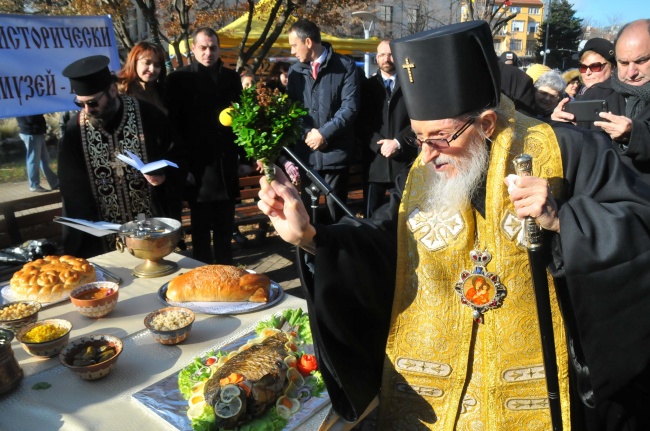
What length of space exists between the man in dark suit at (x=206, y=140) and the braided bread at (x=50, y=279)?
200 cm

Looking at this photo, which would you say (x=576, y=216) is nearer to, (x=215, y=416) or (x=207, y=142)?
(x=215, y=416)

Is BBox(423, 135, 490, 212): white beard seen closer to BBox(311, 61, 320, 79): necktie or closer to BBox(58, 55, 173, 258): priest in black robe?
BBox(58, 55, 173, 258): priest in black robe

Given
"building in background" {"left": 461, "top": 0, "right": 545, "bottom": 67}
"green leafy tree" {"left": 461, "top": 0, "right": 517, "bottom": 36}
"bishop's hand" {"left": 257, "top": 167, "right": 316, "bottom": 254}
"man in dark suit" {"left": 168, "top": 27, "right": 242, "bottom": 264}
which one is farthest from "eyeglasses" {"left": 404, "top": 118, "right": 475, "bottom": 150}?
"building in background" {"left": 461, "top": 0, "right": 545, "bottom": 67}

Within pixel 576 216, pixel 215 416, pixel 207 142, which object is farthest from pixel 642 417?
pixel 207 142

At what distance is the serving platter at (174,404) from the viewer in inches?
72.5

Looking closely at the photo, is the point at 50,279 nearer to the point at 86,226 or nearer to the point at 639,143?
the point at 86,226

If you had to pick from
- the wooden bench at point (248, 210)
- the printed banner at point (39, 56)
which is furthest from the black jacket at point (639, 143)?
the printed banner at point (39, 56)

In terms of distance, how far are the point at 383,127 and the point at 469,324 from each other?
4.01 metres

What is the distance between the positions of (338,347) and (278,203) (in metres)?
0.62

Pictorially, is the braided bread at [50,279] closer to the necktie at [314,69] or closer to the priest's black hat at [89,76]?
the priest's black hat at [89,76]

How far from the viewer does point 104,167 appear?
13.2 feet

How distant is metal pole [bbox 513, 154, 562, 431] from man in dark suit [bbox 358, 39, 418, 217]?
3.79m

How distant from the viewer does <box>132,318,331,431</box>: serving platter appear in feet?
6.04

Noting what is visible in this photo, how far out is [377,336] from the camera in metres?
2.20
